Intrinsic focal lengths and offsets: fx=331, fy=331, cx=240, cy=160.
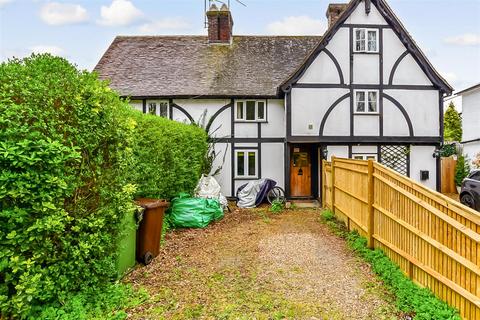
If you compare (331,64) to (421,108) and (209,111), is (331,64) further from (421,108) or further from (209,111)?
(209,111)

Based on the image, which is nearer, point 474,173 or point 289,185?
point 474,173

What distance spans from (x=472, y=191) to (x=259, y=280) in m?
8.11

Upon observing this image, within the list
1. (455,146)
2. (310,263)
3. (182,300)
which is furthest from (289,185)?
(455,146)

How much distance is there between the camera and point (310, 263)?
5.99 m

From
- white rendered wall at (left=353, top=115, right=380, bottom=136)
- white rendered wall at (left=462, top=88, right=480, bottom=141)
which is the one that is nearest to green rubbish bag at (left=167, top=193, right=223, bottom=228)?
white rendered wall at (left=353, top=115, right=380, bottom=136)

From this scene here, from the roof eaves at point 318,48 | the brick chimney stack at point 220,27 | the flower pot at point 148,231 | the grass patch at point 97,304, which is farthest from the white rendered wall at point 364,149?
the grass patch at point 97,304

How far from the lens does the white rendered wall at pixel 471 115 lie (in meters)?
19.6

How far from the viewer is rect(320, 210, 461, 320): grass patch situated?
3.93 meters

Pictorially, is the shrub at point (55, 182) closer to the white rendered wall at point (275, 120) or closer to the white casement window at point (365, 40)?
the white rendered wall at point (275, 120)

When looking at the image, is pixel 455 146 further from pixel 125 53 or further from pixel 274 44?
pixel 125 53

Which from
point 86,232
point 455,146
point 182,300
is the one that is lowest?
point 182,300

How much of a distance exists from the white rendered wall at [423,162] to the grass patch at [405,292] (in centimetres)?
825

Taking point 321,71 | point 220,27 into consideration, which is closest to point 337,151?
point 321,71

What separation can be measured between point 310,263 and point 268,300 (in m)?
1.73
